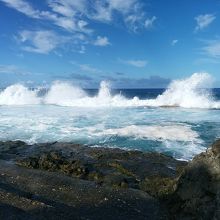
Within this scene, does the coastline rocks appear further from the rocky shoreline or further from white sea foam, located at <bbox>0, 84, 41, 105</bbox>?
white sea foam, located at <bbox>0, 84, 41, 105</bbox>

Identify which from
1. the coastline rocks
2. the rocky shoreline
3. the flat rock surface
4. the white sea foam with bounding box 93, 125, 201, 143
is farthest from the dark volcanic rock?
the white sea foam with bounding box 93, 125, 201, 143

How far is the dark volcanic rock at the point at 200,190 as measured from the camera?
760cm

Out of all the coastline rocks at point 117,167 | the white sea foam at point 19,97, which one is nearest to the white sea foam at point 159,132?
the coastline rocks at point 117,167

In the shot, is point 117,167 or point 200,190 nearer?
point 200,190

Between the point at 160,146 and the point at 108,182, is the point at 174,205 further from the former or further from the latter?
the point at 160,146

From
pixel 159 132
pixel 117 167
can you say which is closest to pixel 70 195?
pixel 117 167

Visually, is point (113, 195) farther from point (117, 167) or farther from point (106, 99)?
point (106, 99)

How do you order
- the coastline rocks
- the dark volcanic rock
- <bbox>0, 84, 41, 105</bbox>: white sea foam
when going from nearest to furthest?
1. the dark volcanic rock
2. the coastline rocks
3. <bbox>0, 84, 41, 105</bbox>: white sea foam

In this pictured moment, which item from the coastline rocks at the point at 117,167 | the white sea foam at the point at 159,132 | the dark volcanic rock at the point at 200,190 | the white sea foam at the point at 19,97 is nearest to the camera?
the dark volcanic rock at the point at 200,190

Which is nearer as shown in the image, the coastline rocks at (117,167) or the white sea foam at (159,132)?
the coastline rocks at (117,167)

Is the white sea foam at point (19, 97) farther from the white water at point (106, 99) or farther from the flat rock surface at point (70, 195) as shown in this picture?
the flat rock surface at point (70, 195)

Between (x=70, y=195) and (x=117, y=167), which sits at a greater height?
(x=70, y=195)

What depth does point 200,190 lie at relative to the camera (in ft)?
26.1

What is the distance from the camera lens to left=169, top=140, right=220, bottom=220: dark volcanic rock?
7598mm
